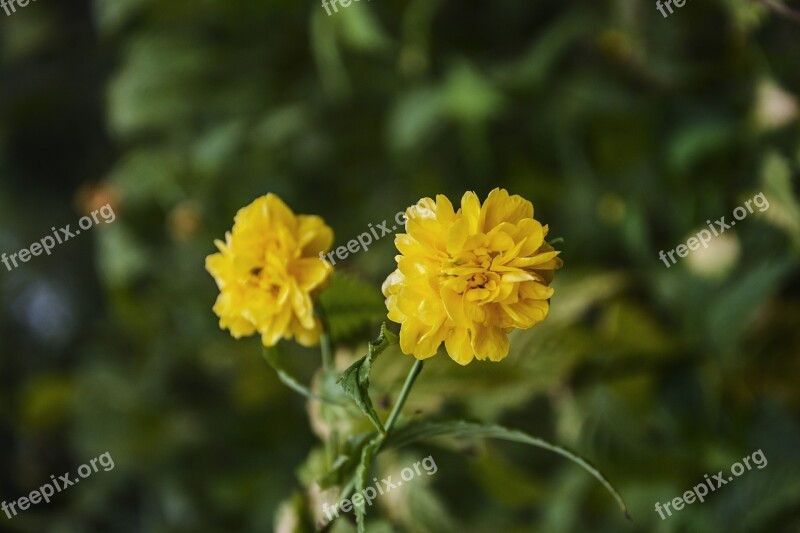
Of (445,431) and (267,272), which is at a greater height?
(267,272)

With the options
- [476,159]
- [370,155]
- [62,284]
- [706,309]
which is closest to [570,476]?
[706,309]

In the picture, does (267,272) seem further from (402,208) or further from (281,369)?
(402,208)

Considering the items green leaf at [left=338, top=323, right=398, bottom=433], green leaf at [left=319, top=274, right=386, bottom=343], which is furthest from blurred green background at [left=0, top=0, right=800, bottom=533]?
green leaf at [left=338, top=323, right=398, bottom=433]

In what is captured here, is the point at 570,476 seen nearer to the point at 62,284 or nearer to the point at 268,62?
the point at 268,62

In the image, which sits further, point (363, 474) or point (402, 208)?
point (402, 208)

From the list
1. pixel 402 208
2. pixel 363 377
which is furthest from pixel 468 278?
pixel 402 208
